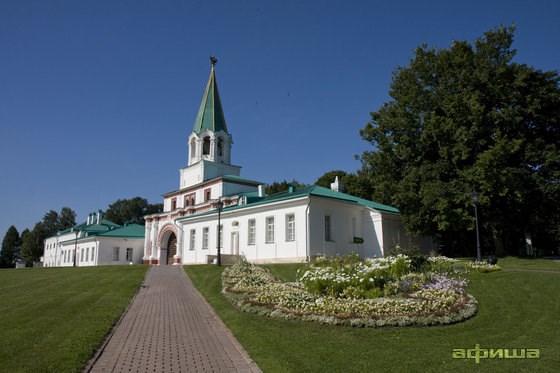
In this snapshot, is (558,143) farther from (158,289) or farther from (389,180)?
(158,289)

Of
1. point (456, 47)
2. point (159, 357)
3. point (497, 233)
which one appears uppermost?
point (456, 47)

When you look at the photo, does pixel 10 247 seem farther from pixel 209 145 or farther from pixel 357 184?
pixel 357 184

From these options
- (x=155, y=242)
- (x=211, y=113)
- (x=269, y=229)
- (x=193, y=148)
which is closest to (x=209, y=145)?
(x=193, y=148)

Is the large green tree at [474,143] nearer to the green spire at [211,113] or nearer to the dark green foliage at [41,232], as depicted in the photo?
the green spire at [211,113]

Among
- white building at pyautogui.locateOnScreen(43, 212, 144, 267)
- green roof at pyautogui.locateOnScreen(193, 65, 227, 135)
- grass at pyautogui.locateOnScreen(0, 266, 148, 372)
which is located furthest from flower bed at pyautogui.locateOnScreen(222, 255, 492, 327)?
white building at pyautogui.locateOnScreen(43, 212, 144, 267)

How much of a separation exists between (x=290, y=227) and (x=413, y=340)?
19.8 meters

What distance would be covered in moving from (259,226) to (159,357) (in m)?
22.3

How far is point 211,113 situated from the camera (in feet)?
148

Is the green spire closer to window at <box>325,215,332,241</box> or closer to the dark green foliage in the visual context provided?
window at <box>325,215,332,241</box>

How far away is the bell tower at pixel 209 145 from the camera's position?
43.8 meters

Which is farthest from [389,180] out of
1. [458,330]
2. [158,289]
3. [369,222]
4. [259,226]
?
[458,330]

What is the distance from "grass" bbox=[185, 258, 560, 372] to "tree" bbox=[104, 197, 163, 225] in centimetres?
8408

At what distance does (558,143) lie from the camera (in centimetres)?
2706

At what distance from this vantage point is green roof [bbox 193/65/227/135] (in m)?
44.7
